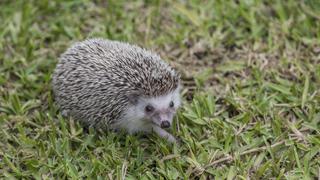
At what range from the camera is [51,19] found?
6.92m

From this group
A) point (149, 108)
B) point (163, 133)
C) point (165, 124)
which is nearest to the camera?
point (165, 124)

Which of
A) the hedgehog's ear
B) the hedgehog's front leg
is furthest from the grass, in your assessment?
the hedgehog's ear

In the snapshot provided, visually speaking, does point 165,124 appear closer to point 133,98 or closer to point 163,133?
point 163,133

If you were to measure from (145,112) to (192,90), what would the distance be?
2.82 feet

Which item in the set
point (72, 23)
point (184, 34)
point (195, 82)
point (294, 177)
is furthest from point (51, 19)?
point (294, 177)

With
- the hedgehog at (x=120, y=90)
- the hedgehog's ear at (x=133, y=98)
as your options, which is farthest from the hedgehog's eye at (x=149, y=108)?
the hedgehog's ear at (x=133, y=98)

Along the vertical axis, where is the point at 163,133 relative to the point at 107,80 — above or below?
below

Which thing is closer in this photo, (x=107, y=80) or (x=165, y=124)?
(x=165, y=124)

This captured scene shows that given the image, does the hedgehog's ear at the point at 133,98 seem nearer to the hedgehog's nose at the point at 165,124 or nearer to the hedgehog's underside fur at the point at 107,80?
the hedgehog's underside fur at the point at 107,80

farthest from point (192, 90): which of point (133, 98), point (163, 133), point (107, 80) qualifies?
point (107, 80)

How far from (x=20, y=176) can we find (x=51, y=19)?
8.17 ft

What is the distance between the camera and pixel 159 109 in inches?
206

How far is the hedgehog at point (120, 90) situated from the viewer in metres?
5.23

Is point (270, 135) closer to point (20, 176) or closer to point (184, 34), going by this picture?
point (184, 34)
